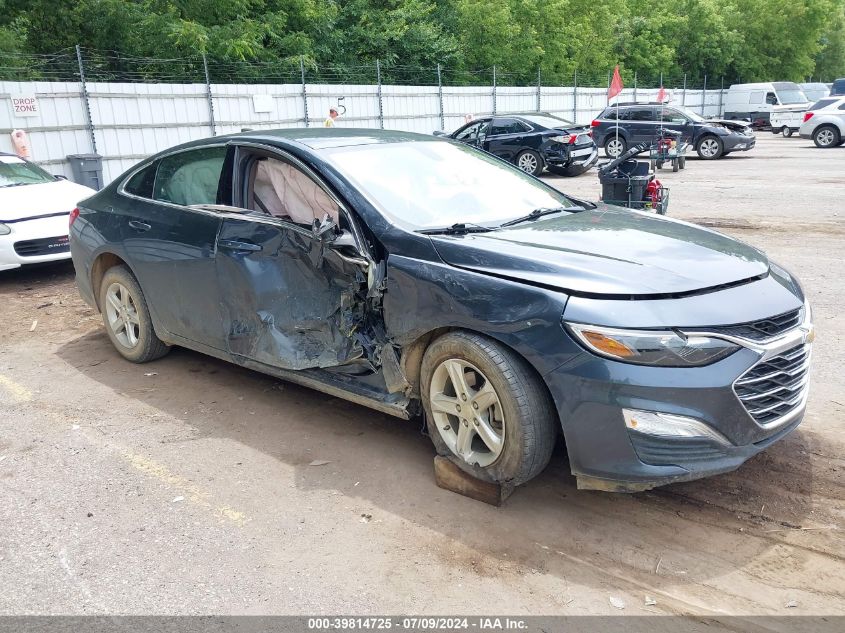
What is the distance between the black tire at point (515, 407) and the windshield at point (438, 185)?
0.83 m

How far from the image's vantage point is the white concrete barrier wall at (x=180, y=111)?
589 inches

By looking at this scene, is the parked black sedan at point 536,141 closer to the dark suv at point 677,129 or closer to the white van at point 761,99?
the dark suv at point 677,129

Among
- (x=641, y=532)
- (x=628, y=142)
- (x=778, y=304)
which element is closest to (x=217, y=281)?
(x=641, y=532)

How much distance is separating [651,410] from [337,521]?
4.97 feet

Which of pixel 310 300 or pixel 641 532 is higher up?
pixel 310 300

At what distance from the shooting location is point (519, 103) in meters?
29.1

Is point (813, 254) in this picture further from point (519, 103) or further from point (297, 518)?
point (519, 103)

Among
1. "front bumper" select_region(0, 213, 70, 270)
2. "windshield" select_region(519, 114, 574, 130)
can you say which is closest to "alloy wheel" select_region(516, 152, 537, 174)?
"windshield" select_region(519, 114, 574, 130)

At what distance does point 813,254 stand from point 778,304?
601cm

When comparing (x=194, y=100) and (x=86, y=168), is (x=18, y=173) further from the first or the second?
(x=194, y=100)

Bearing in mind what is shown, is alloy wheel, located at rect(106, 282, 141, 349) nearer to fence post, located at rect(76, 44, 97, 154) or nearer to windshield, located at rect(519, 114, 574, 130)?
fence post, located at rect(76, 44, 97, 154)

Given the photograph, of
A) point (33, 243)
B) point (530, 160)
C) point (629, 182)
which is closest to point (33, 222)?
point (33, 243)

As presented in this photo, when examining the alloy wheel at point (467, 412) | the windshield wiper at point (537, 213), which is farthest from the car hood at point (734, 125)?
the alloy wheel at point (467, 412)

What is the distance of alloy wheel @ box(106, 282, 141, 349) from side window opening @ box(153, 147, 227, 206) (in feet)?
2.66
